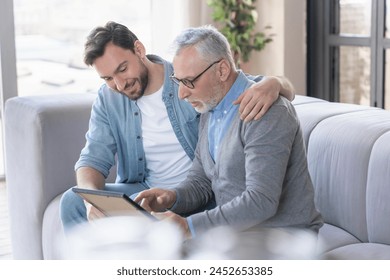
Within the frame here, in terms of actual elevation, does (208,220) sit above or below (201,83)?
below

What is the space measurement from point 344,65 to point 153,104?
252 centimetres

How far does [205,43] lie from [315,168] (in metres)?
0.62

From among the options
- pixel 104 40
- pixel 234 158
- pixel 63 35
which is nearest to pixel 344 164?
pixel 234 158

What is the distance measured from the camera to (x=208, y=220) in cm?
185

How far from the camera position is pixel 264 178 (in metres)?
1.81

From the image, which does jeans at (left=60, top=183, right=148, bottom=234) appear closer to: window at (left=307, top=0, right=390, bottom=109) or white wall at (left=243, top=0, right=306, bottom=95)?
window at (left=307, top=0, right=390, bottom=109)

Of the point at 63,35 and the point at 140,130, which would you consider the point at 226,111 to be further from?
the point at 63,35

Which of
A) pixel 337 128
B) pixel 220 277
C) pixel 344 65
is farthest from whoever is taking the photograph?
pixel 344 65

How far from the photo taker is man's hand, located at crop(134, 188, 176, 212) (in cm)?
203

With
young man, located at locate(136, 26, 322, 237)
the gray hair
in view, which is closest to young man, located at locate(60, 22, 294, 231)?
young man, located at locate(136, 26, 322, 237)

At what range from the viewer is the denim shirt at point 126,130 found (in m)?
2.35

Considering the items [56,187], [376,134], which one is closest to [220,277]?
[376,134]

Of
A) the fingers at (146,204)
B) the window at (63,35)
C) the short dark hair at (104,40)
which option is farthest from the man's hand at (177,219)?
the window at (63,35)

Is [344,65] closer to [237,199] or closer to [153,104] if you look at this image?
[153,104]
